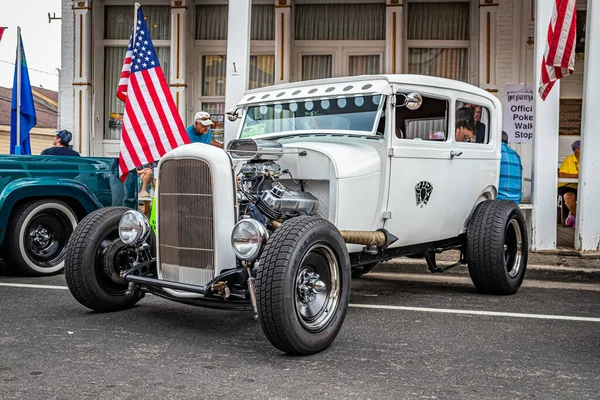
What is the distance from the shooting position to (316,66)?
42.5ft

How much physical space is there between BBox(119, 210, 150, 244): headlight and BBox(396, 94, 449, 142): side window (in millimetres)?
2137

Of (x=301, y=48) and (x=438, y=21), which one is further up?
(x=438, y=21)

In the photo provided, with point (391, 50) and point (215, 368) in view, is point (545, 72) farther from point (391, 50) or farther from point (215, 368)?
point (215, 368)

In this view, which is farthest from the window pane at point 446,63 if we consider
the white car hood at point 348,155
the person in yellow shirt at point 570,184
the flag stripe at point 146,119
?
the white car hood at point 348,155

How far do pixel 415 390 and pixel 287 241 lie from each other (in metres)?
1.15

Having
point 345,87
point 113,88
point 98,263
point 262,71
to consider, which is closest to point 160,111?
point 345,87

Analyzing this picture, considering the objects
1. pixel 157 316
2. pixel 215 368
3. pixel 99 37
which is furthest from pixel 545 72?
pixel 99 37

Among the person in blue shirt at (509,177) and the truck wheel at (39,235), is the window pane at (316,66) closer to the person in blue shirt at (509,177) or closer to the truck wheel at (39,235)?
the person in blue shirt at (509,177)

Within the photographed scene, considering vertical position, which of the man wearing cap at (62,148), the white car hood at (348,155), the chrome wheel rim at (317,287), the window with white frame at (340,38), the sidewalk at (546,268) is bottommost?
the sidewalk at (546,268)

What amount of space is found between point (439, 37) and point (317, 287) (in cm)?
903

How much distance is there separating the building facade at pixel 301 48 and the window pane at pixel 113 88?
0.06 feet

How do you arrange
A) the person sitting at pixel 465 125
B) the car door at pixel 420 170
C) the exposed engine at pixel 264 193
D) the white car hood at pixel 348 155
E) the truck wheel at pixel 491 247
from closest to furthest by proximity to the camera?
the exposed engine at pixel 264 193, the white car hood at pixel 348 155, the car door at pixel 420 170, the truck wheel at pixel 491 247, the person sitting at pixel 465 125

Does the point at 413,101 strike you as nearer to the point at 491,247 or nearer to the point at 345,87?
the point at 345,87

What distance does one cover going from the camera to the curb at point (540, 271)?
782 cm
